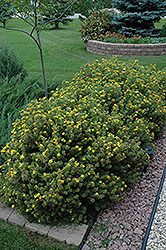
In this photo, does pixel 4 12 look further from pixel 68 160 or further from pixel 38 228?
pixel 38 228

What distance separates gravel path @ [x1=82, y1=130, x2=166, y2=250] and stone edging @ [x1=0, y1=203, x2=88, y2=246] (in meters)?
0.11

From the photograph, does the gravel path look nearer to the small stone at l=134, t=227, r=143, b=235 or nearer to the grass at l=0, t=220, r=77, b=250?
the small stone at l=134, t=227, r=143, b=235

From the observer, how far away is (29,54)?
408 inches

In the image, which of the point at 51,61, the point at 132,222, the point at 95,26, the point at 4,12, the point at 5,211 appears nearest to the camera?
the point at 132,222

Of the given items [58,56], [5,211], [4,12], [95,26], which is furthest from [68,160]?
[95,26]

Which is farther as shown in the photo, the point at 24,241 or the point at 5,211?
the point at 5,211

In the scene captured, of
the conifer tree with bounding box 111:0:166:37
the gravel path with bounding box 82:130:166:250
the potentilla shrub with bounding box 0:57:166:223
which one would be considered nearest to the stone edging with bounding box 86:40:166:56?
the conifer tree with bounding box 111:0:166:37

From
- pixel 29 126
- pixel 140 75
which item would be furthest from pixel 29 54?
pixel 29 126

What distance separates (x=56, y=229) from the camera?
2738 mm

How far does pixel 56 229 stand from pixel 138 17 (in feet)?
35.1

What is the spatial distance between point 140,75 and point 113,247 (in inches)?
134

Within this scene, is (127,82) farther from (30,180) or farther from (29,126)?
(30,180)

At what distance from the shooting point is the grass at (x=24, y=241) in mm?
2584

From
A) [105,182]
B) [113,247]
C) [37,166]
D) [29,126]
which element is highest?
[29,126]
